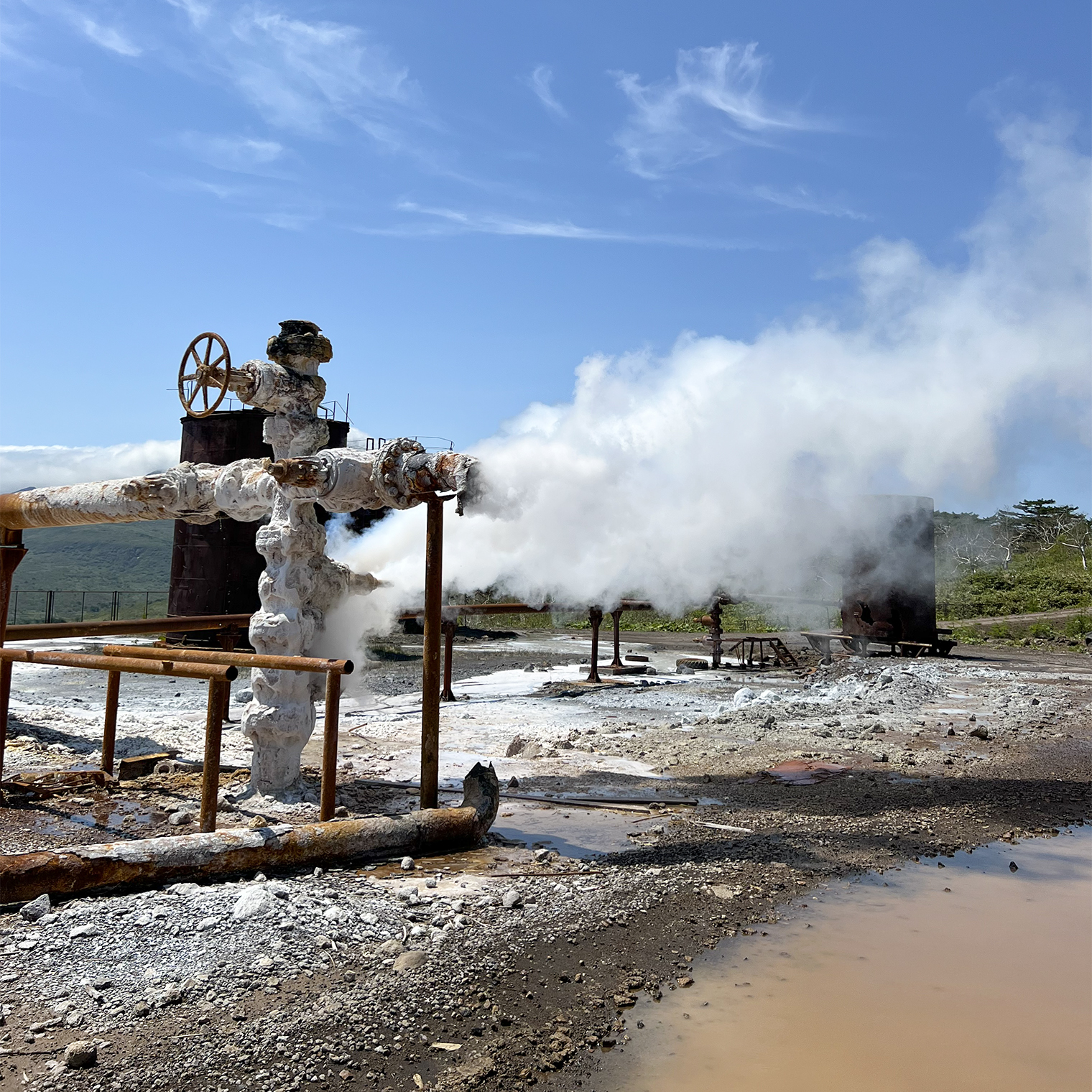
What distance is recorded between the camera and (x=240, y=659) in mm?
6188

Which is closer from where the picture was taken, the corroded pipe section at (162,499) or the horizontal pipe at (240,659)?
the horizontal pipe at (240,659)

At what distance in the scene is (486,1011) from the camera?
367 centimetres

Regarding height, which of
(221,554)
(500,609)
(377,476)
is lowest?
(500,609)

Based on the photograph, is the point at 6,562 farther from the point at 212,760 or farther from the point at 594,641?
the point at 594,641

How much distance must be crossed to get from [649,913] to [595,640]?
35.8ft

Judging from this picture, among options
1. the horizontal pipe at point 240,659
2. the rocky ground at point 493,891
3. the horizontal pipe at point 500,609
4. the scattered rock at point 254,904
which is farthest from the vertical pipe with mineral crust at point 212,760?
the horizontal pipe at point 500,609

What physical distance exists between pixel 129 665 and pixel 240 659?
726 mm

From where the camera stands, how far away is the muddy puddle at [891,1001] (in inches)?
133

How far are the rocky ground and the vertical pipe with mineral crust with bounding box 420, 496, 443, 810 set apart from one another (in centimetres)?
73

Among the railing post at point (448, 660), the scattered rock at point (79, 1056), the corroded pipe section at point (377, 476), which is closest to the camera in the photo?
the scattered rock at point (79, 1056)

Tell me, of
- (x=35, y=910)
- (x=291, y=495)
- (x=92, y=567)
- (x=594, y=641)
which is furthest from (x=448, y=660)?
(x=92, y=567)

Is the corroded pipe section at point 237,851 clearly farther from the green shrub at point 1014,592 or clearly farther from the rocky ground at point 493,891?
the green shrub at point 1014,592

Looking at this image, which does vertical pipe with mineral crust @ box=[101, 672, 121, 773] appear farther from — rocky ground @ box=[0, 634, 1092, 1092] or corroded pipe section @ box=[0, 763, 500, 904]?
corroded pipe section @ box=[0, 763, 500, 904]

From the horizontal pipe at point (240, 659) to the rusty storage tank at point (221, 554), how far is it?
15119mm
